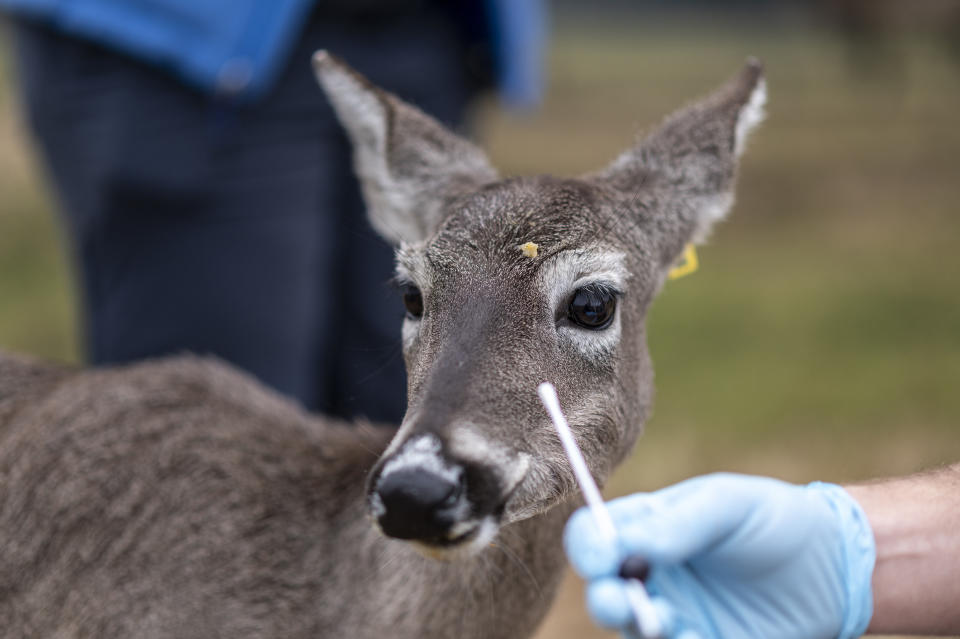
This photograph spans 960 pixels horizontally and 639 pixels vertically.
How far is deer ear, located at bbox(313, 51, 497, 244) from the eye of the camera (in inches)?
145

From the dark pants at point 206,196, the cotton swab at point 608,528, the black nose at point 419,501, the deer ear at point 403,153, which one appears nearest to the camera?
the cotton swab at point 608,528

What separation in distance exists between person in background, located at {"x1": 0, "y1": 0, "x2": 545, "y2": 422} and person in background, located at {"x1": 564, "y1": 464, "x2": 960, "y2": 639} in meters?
2.10

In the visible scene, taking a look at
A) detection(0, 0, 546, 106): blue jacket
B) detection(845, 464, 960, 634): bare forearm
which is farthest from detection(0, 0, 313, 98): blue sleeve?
detection(845, 464, 960, 634): bare forearm

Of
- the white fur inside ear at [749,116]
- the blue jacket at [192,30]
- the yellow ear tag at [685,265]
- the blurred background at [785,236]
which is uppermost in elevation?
the white fur inside ear at [749,116]

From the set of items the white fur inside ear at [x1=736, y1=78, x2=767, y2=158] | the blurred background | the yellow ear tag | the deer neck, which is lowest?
the blurred background

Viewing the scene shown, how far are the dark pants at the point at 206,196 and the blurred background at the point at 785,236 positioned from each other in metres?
1.21

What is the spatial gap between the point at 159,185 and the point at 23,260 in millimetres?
7739

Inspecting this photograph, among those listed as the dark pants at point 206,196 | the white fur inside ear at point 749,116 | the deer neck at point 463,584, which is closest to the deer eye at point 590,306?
the deer neck at point 463,584

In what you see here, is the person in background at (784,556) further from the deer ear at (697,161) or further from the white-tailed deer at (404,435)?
the deer ear at (697,161)

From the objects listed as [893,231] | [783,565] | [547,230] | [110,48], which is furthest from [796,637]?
[893,231]

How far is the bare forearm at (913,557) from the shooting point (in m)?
2.74

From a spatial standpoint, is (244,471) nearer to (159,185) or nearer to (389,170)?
(389,170)

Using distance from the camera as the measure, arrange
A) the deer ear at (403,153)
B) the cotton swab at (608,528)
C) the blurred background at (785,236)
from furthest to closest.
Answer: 1. the blurred background at (785,236)
2. the deer ear at (403,153)
3. the cotton swab at (608,528)

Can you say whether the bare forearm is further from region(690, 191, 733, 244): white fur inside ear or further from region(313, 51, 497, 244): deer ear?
region(313, 51, 497, 244): deer ear
